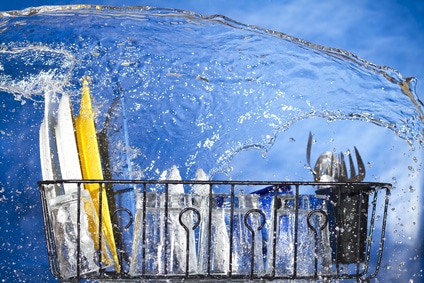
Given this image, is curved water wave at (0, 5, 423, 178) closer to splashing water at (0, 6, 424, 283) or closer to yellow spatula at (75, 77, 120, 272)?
splashing water at (0, 6, 424, 283)

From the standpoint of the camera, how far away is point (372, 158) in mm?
1075

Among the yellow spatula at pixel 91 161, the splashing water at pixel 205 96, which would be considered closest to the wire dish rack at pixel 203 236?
the yellow spatula at pixel 91 161

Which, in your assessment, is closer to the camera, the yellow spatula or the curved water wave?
the yellow spatula

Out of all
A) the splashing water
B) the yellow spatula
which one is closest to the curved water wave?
the splashing water

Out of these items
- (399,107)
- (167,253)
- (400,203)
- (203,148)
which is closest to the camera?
(167,253)

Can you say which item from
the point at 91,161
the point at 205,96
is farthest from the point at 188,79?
the point at 91,161

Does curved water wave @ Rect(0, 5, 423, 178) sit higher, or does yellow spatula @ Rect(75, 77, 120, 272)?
curved water wave @ Rect(0, 5, 423, 178)

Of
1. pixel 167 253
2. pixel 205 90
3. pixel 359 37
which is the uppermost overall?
pixel 359 37

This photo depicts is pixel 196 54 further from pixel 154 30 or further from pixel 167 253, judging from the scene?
pixel 167 253

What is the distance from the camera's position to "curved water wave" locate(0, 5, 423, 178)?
0.91m

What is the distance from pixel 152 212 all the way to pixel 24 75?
542 millimetres

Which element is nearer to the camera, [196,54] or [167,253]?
[167,253]

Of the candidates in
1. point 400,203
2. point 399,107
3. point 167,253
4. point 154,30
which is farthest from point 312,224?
point 400,203

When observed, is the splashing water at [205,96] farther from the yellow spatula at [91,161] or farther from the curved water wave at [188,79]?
the yellow spatula at [91,161]
